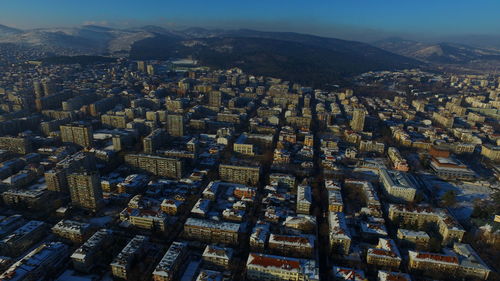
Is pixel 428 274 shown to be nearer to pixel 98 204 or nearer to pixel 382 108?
pixel 98 204

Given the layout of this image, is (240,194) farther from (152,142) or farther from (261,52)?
(261,52)

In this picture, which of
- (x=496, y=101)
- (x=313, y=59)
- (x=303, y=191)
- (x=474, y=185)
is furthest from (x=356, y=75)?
(x=303, y=191)

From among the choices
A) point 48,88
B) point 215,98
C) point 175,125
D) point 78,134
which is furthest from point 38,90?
point 175,125

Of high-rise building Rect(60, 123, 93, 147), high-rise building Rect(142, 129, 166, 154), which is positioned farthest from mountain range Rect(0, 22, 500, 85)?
high-rise building Rect(60, 123, 93, 147)

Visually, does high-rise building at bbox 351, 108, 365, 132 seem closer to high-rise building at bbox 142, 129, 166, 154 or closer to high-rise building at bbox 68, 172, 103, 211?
high-rise building at bbox 142, 129, 166, 154

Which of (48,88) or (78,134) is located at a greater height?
(48,88)
